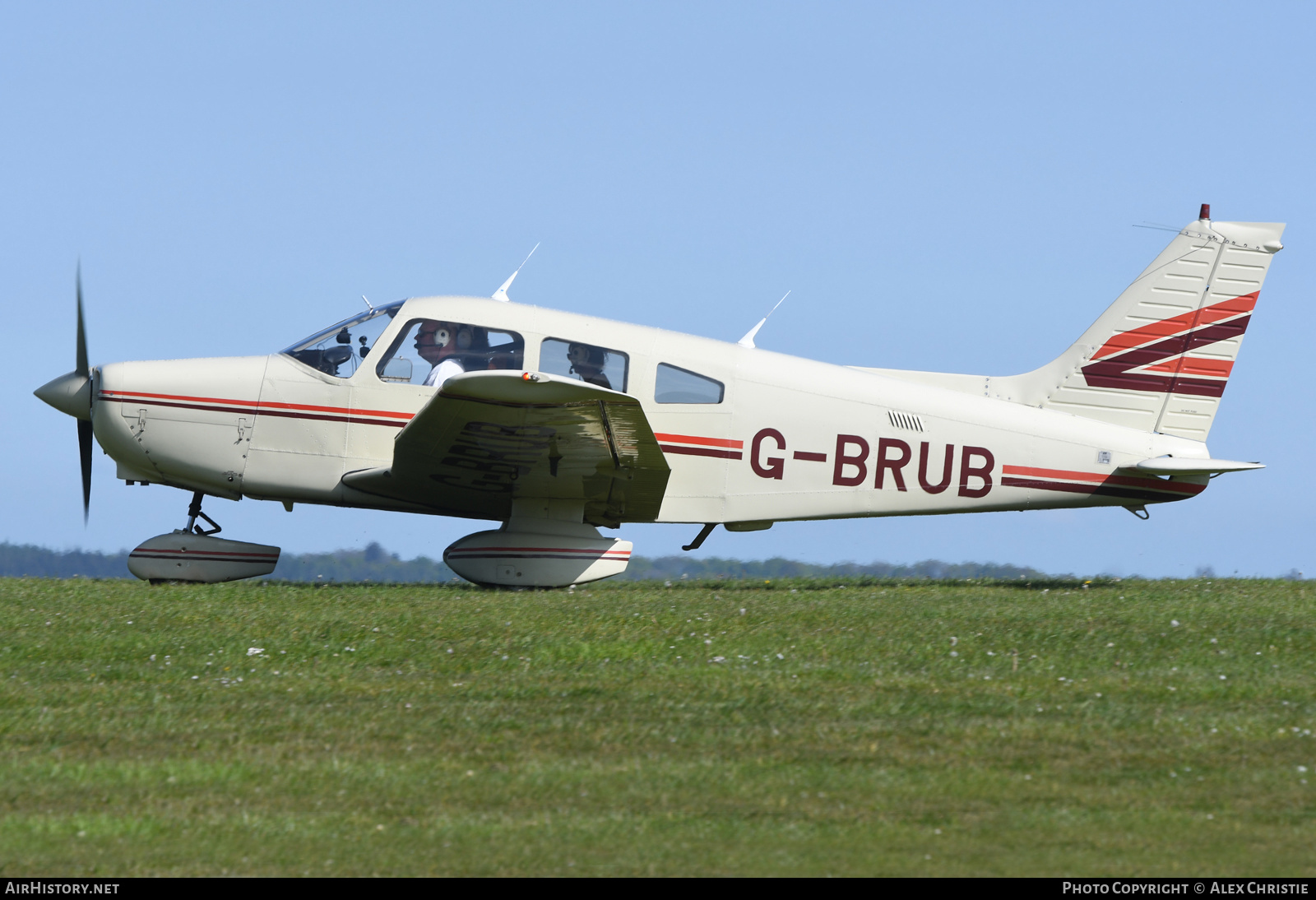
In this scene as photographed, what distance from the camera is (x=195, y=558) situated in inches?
454

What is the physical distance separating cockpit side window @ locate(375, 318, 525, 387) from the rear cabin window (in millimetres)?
1308

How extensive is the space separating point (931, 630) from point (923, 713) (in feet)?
6.94

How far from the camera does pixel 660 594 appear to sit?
11.4 meters

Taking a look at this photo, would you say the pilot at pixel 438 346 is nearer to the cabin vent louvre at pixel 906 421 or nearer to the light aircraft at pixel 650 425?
the light aircraft at pixel 650 425

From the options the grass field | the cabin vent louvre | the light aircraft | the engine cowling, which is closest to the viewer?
the grass field

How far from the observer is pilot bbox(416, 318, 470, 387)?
11.3 metres

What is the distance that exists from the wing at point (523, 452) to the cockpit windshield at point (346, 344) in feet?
3.31

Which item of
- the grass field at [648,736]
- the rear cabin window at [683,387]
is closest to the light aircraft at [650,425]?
the rear cabin window at [683,387]

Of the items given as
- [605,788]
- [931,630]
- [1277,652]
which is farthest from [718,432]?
[605,788]

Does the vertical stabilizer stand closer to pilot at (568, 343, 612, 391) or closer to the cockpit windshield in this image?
pilot at (568, 343, 612, 391)

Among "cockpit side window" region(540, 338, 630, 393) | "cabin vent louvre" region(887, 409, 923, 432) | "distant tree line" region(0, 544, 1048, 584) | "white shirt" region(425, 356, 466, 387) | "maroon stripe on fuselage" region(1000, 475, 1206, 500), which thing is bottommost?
"distant tree line" region(0, 544, 1048, 584)

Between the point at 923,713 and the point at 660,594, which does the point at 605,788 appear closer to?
the point at 923,713

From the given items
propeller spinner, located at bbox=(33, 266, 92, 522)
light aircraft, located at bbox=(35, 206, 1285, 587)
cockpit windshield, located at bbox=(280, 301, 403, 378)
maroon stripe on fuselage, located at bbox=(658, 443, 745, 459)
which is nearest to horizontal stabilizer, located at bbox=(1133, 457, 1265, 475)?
light aircraft, located at bbox=(35, 206, 1285, 587)

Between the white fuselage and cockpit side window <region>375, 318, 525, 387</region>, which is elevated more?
cockpit side window <region>375, 318, 525, 387</region>
